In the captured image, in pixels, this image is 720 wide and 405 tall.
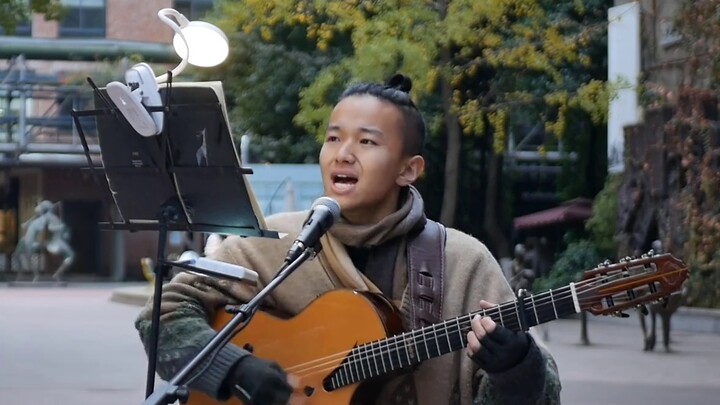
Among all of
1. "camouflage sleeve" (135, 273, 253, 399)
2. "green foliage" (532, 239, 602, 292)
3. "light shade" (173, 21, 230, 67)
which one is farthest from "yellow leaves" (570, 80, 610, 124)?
"camouflage sleeve" (135, 273, 253, 399)

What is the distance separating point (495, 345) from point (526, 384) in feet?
0.54

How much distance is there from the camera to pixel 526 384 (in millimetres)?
3484

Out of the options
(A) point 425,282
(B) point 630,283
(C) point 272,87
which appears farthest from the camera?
(C) point 272,87

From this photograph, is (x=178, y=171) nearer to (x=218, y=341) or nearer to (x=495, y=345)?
(x=218, y=341)

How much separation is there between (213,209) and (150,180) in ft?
0.65

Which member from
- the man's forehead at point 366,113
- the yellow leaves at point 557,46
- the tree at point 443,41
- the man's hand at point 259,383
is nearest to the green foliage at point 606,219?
the tree at point 443,41

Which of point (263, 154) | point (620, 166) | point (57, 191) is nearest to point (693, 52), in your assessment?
point (620, 166)

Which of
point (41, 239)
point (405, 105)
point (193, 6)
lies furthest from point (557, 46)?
point (193, 6)

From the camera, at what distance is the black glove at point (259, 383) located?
3.53m

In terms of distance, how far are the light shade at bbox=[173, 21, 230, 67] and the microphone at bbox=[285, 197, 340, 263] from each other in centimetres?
73

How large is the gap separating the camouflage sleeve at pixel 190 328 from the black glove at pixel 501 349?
24.1 inches

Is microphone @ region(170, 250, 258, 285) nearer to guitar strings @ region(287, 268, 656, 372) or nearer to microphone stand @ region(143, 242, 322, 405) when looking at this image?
microphone stand @ region(143, 242, 322, 405)

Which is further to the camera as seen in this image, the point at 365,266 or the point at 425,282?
the point at 365,266

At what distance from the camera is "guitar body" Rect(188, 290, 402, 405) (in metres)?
3.70
